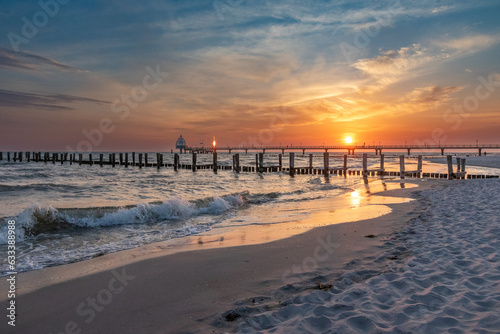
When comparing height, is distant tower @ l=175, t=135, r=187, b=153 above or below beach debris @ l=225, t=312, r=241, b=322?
above

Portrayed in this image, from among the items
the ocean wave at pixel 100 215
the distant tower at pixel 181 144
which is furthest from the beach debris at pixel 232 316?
the distant tower at pixel 181 144

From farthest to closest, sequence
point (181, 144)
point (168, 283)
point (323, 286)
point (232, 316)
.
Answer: point (181, 144)
point (168, 283)
point (323, 286)
point (232, 316)

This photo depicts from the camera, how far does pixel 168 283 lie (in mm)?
4637

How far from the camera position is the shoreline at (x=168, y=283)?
3.54 meters

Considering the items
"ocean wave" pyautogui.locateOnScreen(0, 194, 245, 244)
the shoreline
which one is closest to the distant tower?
"ocean wave" pyautogui.locateOnScreen(0, 194, 245, 244)

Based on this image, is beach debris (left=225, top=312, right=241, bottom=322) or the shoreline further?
the shoreline

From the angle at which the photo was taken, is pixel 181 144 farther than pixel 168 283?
Yes

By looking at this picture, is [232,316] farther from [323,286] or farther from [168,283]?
[168,283]

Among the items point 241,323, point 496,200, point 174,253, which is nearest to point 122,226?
point 174,253

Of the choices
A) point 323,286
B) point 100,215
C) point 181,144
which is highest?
point 181,144

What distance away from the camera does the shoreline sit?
354cm

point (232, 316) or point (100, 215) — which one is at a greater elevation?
point (232, 316)

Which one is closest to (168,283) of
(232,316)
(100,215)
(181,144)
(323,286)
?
(232,316)

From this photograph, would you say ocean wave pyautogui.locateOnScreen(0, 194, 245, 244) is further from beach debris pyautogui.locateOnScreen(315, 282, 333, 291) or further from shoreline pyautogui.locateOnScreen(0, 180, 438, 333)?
beach debris pyautogui.locateOnScreen(315, 282, 333, 291)
